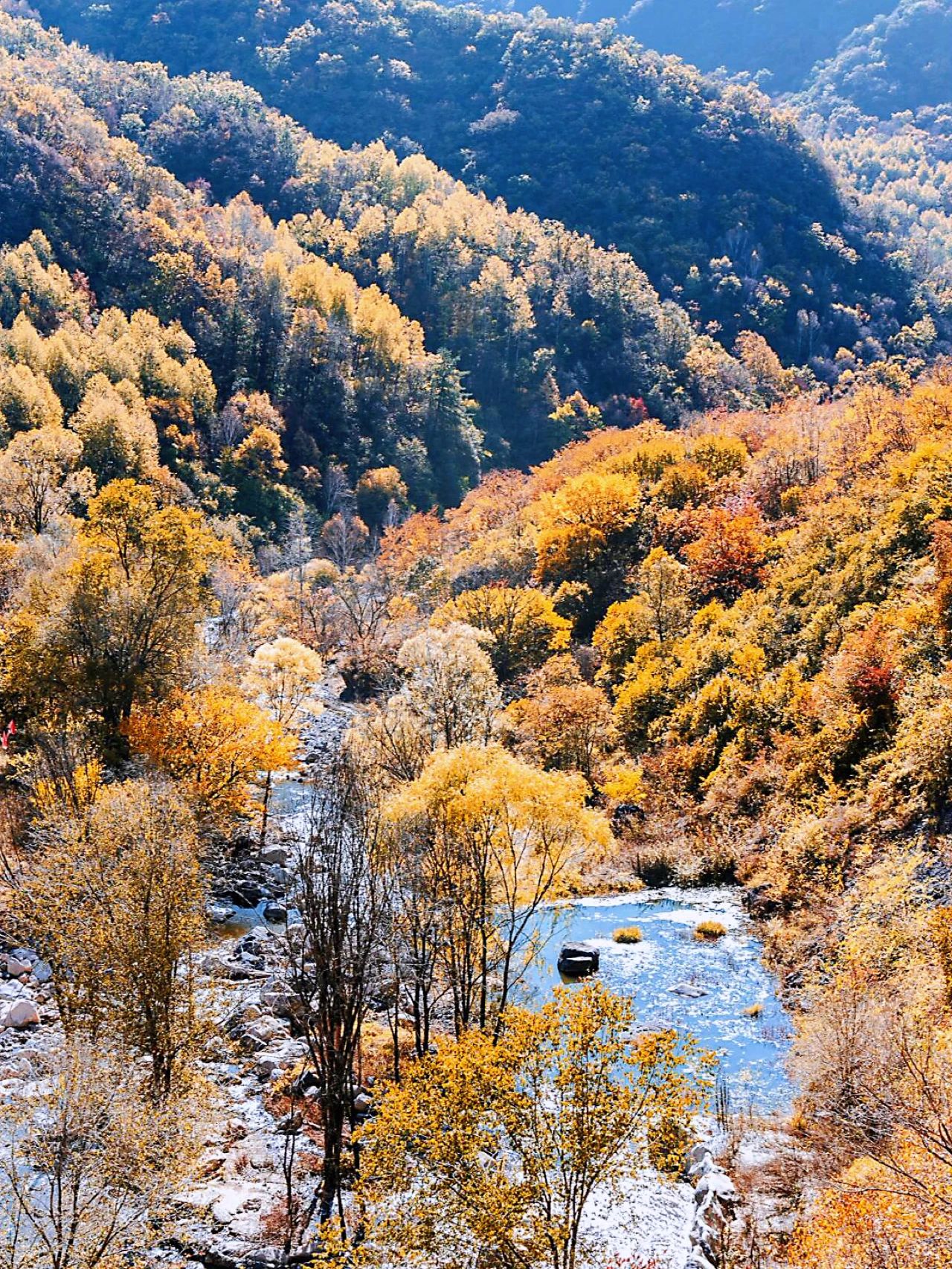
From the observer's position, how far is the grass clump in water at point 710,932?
3925cm

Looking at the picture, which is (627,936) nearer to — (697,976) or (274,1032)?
(697,976)

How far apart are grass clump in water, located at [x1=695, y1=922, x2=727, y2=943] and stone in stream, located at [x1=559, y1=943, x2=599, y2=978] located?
4.83 m

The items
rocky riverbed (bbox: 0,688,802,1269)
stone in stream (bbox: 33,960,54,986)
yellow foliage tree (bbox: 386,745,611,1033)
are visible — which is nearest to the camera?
rocky riverbed (bbox: 0,688,802,1269)

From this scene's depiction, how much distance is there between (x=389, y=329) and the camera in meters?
146

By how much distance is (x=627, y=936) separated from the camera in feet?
129

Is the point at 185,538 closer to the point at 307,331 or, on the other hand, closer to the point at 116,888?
the point at 116,888

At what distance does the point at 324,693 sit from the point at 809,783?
138 ft

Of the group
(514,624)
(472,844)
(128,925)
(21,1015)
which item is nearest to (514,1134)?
(472,844)

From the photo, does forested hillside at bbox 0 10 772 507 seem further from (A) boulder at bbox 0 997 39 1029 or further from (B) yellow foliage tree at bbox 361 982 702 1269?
(B) yellow foliage tree at bbox 361 982 702 1269

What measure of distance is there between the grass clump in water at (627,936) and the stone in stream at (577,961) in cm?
220

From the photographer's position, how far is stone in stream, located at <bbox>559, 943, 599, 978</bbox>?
120 ft

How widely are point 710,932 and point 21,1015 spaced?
2554cm

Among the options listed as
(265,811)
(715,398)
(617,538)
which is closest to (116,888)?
(265,811)

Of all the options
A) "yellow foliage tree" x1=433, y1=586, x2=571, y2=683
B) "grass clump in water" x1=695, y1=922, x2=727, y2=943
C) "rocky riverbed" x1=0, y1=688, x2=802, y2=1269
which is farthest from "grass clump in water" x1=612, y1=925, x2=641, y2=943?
"yellow foliage tree" x1=433, y1=586, x2=571, y2=683
